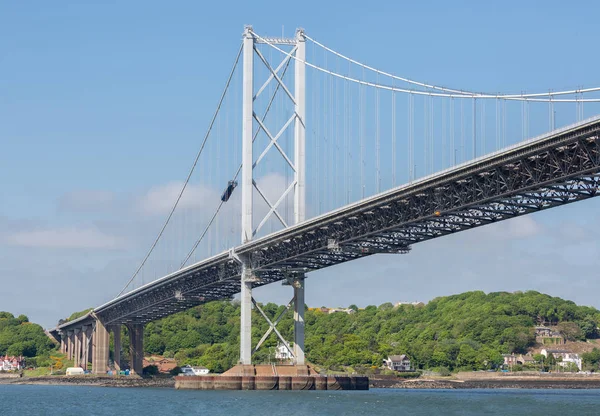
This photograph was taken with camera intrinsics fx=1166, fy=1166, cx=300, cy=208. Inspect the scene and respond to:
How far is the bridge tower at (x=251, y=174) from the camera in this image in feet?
238

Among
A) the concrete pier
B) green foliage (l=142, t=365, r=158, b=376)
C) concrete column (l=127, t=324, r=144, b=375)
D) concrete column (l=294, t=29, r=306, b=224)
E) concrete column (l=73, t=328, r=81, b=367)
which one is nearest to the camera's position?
the concrete pier

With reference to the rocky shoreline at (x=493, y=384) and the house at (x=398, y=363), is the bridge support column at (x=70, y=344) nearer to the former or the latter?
the house at (x=398, y=363)

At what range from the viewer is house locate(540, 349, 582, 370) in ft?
486

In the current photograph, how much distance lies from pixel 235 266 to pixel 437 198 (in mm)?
25901

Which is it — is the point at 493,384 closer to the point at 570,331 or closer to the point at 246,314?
the point at 246,314

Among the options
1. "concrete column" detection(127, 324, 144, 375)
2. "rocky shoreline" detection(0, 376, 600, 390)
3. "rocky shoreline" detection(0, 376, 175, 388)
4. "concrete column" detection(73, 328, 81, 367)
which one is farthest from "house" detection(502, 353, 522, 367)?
"concrete column" detection(73, 328, 81, 367)

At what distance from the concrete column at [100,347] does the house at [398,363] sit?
104 feet

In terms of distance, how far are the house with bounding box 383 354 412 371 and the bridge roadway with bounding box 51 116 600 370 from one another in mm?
45258

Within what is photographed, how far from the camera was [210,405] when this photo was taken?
58.5m

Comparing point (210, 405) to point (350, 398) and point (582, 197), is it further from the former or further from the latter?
point (582, 197)

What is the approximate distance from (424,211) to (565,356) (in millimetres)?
101755

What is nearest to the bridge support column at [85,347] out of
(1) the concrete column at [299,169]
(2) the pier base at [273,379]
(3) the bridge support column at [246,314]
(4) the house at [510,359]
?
(4) the house at [510,359]

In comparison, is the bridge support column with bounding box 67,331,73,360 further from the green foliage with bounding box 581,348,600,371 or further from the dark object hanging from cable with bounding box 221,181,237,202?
the dark object hanging from cable with bounding box 221,181,237,202

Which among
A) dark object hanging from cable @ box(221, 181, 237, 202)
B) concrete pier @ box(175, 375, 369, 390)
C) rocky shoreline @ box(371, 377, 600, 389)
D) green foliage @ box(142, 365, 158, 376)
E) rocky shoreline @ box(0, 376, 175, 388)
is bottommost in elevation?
rocky shoreline @ box(371, 377, 600, 389)
